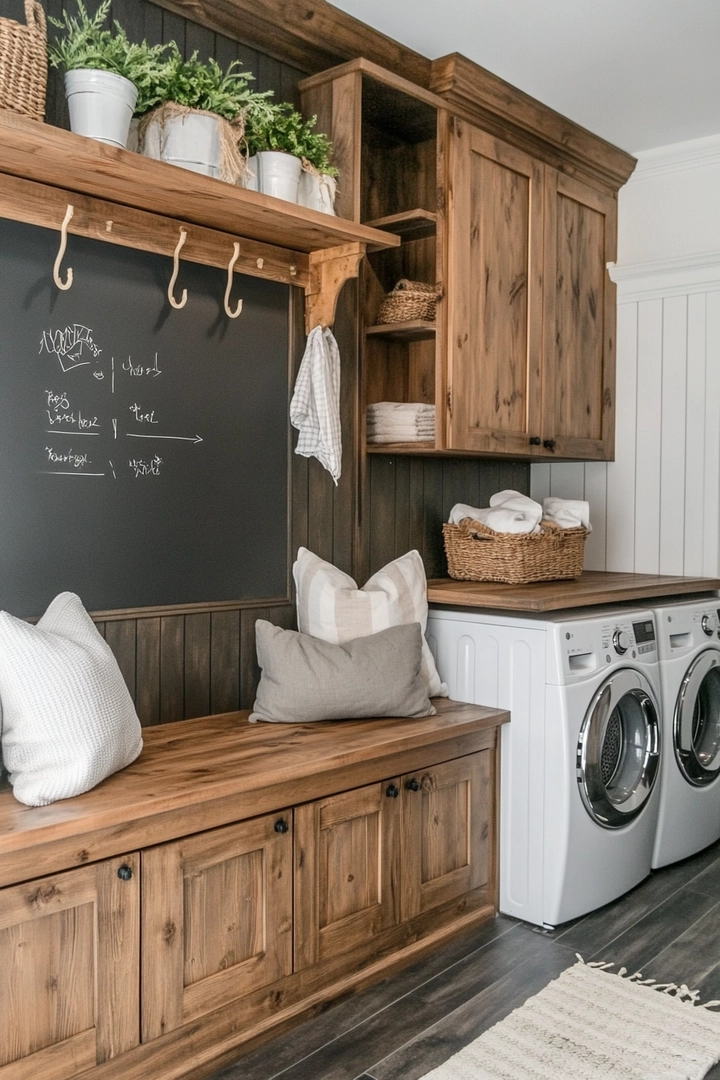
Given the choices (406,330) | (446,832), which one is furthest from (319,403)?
(446,832)

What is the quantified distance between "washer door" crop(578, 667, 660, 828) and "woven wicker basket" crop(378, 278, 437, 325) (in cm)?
130

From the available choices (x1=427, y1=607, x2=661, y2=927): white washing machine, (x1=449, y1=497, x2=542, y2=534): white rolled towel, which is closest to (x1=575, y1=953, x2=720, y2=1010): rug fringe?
(x1=427, y1=607, x2=661, y2=927): white washing machine

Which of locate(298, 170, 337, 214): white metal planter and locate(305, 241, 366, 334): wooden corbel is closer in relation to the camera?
locate(298, 170, 337, 214): white metal planter

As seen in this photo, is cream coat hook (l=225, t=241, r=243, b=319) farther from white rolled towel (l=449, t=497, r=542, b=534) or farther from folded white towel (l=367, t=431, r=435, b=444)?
white rolled towel (l=449, t=497, r=542, b=534)

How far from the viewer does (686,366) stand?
12.5ft

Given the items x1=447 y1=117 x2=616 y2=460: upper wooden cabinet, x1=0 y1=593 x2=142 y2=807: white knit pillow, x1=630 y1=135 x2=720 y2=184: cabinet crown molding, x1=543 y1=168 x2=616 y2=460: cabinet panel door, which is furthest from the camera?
x1=630 y1=135 x2=720 y2=184: cabinet crown molding

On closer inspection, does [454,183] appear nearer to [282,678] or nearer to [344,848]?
[282,678]

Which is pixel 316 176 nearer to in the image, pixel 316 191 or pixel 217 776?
pixel 316 191

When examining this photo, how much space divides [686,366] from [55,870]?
3085mm

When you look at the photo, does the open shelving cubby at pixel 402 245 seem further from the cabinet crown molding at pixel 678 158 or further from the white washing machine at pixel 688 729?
the cabinet crown molding at pixel 678 158

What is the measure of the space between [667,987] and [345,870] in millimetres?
889

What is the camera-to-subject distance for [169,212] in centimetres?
241

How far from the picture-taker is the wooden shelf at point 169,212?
2010 mm

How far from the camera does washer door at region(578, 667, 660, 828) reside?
278 cm
